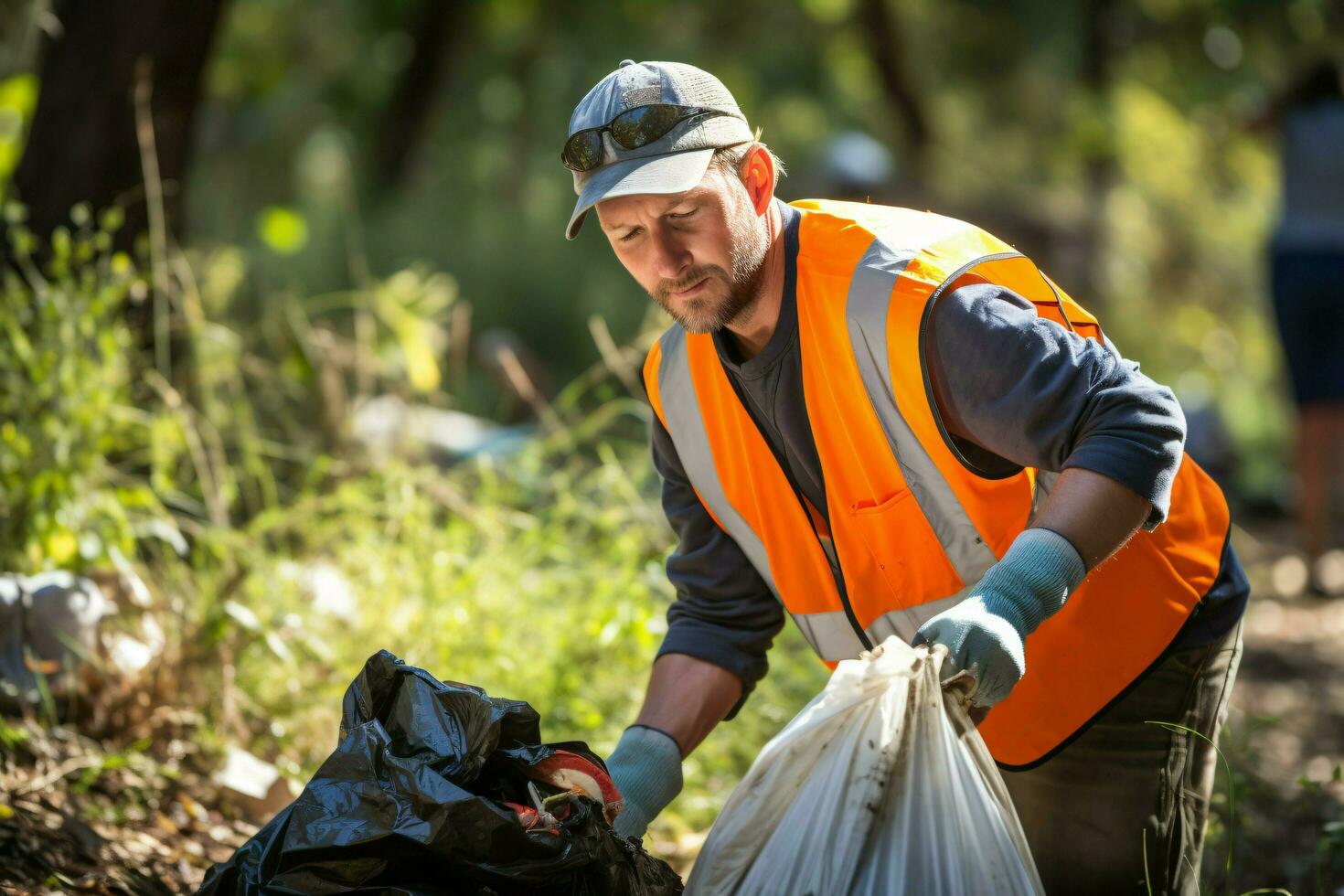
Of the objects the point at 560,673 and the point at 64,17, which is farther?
the point at 64,17

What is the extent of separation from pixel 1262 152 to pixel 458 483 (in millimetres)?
12083

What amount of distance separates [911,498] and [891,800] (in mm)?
572

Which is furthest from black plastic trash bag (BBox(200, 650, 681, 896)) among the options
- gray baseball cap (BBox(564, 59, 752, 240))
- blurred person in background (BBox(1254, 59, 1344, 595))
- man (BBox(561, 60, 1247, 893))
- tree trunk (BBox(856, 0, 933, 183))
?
tree trunk (BBox(856, 0, 933, 183))

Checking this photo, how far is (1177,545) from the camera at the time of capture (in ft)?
7.47

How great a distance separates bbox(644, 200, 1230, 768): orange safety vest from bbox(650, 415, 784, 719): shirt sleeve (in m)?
0.13

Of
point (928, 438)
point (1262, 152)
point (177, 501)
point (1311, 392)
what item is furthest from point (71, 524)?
point (1262, 152)

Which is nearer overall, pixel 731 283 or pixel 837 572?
pixel 731 283

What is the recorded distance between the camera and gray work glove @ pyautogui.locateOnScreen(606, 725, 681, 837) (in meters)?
2.28

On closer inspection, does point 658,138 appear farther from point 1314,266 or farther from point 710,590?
point 1314,266

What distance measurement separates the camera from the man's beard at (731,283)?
225 centimetres

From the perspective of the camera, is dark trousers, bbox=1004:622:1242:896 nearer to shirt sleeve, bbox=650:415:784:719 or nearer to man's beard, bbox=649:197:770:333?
shirt sleeve, bbox=650:415:784:719

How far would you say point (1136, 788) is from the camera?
242 cm

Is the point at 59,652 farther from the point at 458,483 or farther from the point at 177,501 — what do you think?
the point at 458,483

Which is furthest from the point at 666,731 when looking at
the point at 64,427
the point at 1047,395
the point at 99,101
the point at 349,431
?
the point at 99,101
